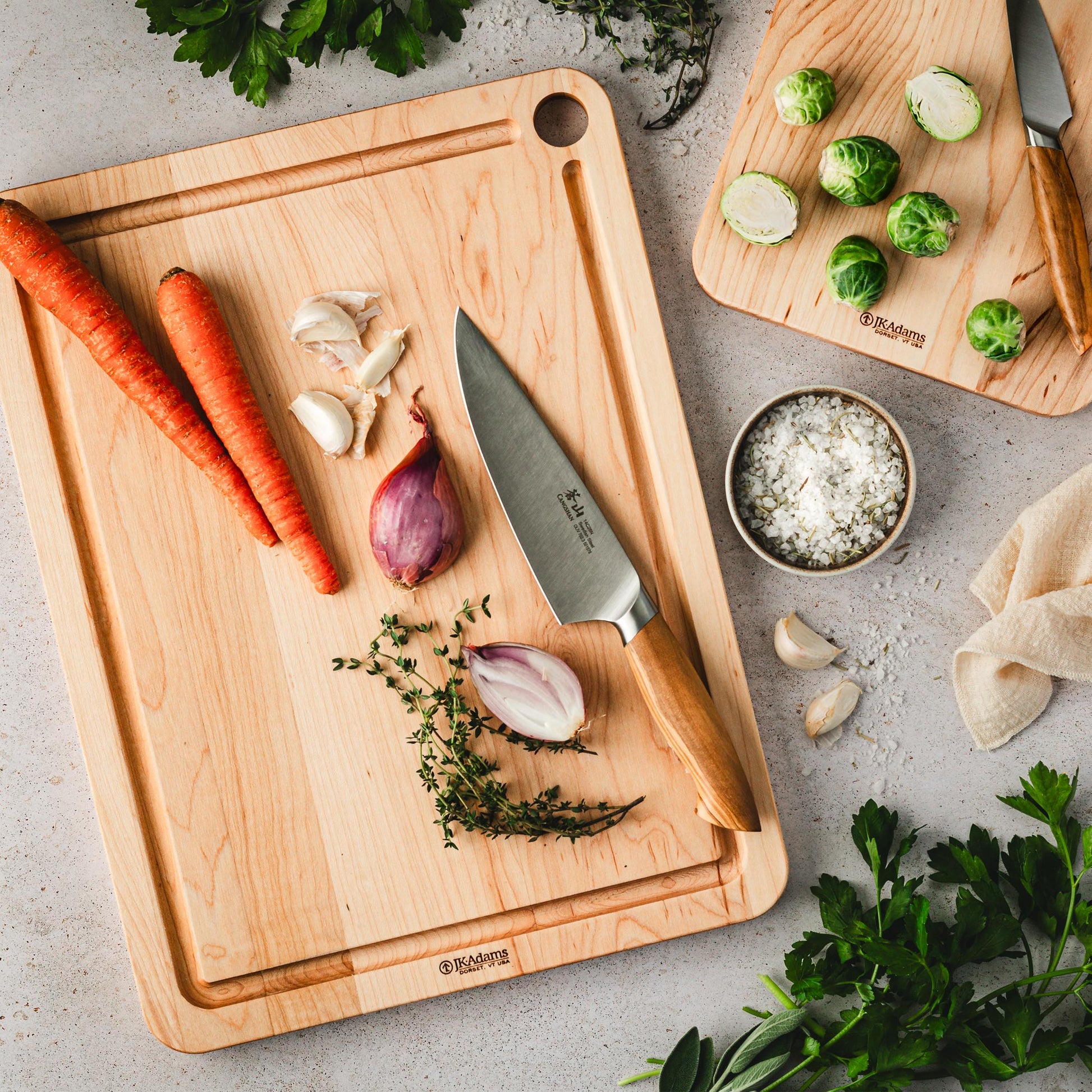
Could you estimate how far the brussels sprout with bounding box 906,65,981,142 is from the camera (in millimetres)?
1701

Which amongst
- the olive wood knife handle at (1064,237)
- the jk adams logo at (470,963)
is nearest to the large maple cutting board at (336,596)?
the jk adams logo at (470,963)

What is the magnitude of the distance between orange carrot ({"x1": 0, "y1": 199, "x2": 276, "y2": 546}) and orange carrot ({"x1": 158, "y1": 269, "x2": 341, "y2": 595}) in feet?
0.12

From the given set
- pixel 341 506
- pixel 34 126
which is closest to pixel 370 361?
pixel 341 506

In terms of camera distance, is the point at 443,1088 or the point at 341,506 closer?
the point at 341,506

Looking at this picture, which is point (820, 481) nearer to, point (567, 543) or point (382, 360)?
point (567, 543)

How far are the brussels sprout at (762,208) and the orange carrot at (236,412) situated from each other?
1.11 m

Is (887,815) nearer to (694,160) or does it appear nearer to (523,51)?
(694,160)

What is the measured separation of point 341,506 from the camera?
71.6 inches

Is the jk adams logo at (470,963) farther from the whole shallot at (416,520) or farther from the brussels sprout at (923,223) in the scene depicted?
the brussels sprout at (923,223)

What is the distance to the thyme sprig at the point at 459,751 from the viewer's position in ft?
5.64

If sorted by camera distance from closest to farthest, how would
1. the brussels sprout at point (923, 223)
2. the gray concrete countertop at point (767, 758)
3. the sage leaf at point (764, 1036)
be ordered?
the brussels sprout at point (923, 223) → the sage leaf at point (764, 1036) → the gray concrete countertop at point (767, 758)

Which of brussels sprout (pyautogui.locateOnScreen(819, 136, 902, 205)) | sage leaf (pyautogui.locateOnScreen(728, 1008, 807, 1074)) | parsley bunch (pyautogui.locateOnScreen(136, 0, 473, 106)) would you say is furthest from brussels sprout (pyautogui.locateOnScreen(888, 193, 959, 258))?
sage leaf (pyautogui.locateOnScreen(728, 1008, 807, 1074))

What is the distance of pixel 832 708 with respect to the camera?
1.88 m

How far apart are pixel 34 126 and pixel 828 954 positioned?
2.63 m
